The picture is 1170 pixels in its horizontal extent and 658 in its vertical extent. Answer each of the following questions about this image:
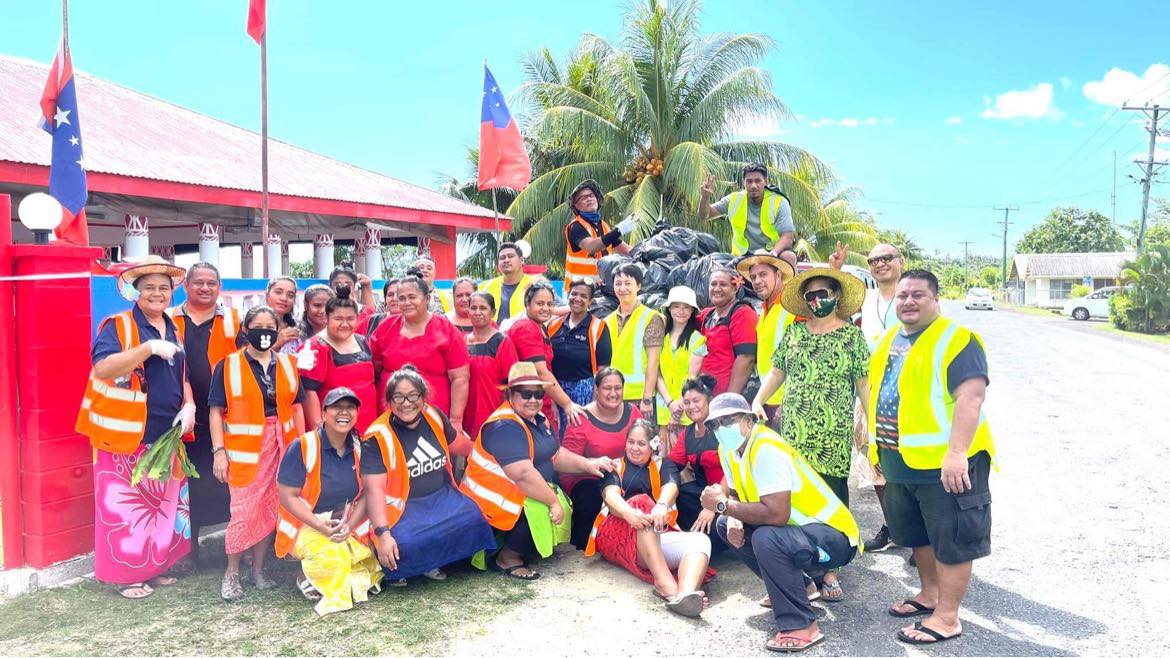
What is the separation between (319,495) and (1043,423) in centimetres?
843

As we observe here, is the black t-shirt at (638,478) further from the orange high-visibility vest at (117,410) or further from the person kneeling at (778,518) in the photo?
the orange high-visibility vest at (117,410)

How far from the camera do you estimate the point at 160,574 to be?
454 cm

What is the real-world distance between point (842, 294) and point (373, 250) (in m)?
12.4

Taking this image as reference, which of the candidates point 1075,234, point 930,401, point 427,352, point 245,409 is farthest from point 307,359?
point 1075,234

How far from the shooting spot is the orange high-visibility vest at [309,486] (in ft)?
13.8

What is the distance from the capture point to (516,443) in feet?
15.2

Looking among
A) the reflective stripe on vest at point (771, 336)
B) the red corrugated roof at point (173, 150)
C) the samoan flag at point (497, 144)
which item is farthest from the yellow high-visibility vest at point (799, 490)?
the red corrugated roof at point (173, 150)

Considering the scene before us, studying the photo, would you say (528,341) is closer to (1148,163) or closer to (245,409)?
(245,409)

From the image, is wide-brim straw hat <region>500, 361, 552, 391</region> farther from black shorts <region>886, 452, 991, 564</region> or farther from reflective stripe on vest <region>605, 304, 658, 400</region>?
black shorts <region>886, 452, 991, 564</region>

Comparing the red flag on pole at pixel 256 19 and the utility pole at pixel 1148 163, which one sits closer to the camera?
the red flag on pole at pixel 256 19

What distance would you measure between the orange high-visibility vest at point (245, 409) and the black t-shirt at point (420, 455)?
22.2 inches

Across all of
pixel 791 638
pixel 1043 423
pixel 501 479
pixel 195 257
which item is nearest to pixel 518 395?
pixel 501 479

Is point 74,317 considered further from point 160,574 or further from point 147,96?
point 147,96

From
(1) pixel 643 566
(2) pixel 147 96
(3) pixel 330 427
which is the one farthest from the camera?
(2) pixel 147 96
